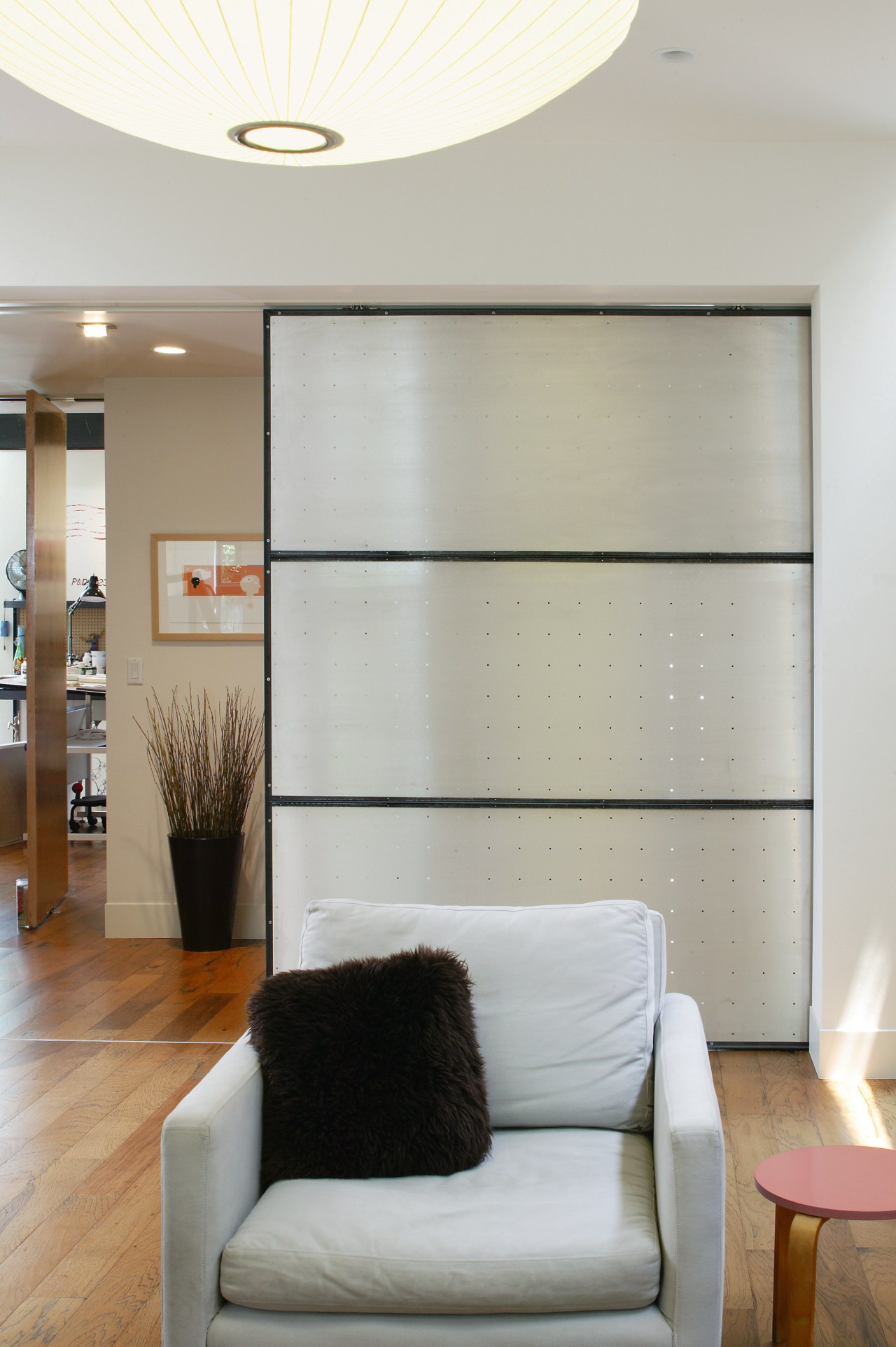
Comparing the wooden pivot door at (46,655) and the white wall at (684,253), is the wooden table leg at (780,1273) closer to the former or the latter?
the white wall at (684,253)

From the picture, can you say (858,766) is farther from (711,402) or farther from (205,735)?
(205,735)

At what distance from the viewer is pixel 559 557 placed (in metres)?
3.82

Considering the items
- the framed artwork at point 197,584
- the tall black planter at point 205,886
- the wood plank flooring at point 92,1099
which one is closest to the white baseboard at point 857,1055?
the wood plank flooring at point 92,1099

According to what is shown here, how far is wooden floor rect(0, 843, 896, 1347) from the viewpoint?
2.34 metres

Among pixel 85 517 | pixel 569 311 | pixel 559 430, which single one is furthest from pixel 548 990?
pixel 85 517

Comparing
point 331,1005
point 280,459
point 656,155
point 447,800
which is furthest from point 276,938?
point 656,155

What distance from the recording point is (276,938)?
3.88 m

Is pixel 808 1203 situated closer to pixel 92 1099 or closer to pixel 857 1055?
pixel 857 1055

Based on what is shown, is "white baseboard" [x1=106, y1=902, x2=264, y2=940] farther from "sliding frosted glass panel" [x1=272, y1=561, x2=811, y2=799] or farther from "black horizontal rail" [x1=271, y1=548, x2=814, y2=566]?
"black horizontal rail" [x1=271, y1=548, x2=814, y2=566]

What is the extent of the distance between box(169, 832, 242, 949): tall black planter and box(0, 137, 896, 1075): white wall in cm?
242

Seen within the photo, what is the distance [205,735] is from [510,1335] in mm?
3811

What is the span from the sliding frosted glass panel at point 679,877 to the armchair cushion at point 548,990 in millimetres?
1438

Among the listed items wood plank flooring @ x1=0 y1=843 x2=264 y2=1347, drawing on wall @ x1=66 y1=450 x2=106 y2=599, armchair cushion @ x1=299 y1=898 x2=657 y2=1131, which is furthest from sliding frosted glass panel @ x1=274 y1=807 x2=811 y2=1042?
drawing on wall @ x1=66 y1=450 x2=106 y2=599

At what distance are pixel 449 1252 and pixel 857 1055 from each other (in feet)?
7.60
